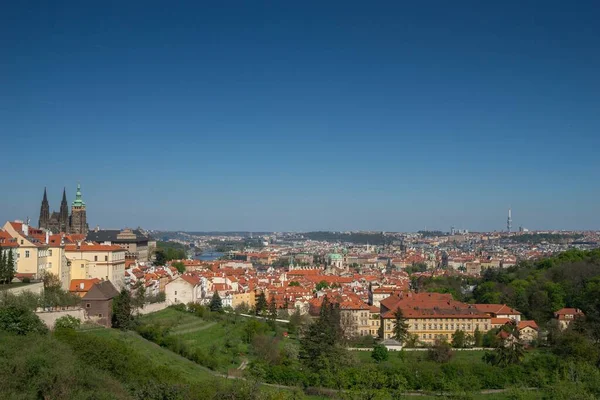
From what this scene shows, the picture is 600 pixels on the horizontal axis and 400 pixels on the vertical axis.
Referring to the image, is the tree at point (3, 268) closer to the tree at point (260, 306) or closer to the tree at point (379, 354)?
the tree at point (379, 354)

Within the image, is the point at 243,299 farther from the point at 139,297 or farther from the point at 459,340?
the point at 459,340

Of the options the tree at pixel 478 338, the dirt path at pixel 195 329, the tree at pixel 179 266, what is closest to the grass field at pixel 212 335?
the dirt path at pixel 195 329

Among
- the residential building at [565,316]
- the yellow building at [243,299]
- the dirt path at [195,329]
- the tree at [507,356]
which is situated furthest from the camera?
the yellow building at [243,299]

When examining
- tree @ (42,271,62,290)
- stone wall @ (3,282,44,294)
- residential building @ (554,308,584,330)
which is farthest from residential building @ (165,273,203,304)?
residential building @ (554,308,584,330)

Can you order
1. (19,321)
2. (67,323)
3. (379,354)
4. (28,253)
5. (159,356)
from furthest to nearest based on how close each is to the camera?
(379,354)
(28,253)
(159,356)
(67,323)
(19,321)

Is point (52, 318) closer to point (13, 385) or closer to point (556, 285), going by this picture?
point (13, 385)

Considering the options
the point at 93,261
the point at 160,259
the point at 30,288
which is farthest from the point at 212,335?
the point at 160,259
